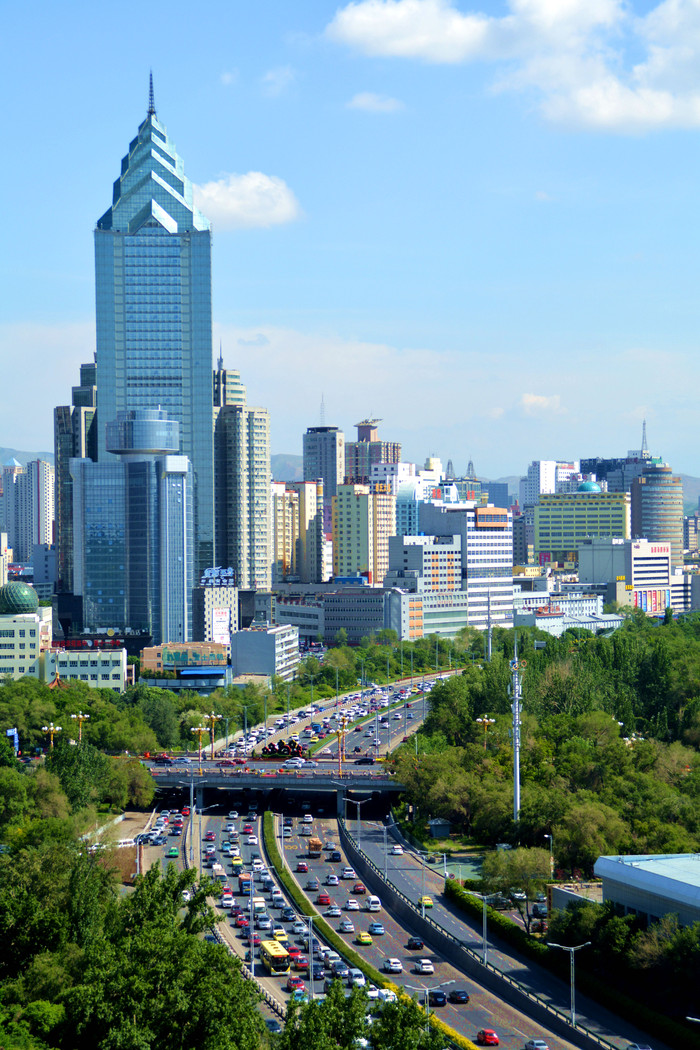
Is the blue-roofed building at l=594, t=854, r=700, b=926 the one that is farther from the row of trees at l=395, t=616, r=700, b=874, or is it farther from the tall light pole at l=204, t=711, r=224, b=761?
the tall light pole at l=204, t=711, r=224, b=761

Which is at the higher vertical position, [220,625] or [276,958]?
[220,625]

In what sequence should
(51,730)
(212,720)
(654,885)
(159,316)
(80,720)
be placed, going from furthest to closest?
(159,316), (212,720), (80,720), (51,730), (654,885)

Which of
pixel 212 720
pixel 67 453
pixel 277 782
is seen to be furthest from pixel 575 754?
pixel 67 453

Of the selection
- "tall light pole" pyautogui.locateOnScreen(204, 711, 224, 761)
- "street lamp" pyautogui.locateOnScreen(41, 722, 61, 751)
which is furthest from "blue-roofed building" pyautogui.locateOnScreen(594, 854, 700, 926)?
"tall light pole" pyautogui.locateOnScreen(204, 711, 224, 761)

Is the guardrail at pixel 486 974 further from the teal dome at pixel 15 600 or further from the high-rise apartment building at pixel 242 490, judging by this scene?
the high-rise apartment building at pixel 242 490

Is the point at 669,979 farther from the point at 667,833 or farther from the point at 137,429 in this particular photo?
the point at 137,429

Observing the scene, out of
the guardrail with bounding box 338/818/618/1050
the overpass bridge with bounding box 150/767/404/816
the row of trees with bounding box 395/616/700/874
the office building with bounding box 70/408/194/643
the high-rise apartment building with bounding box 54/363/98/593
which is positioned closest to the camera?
the guardrail with bounding box 338/818/618/1050

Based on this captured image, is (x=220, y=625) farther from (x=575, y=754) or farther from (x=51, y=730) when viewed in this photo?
(x=575, y=754)
